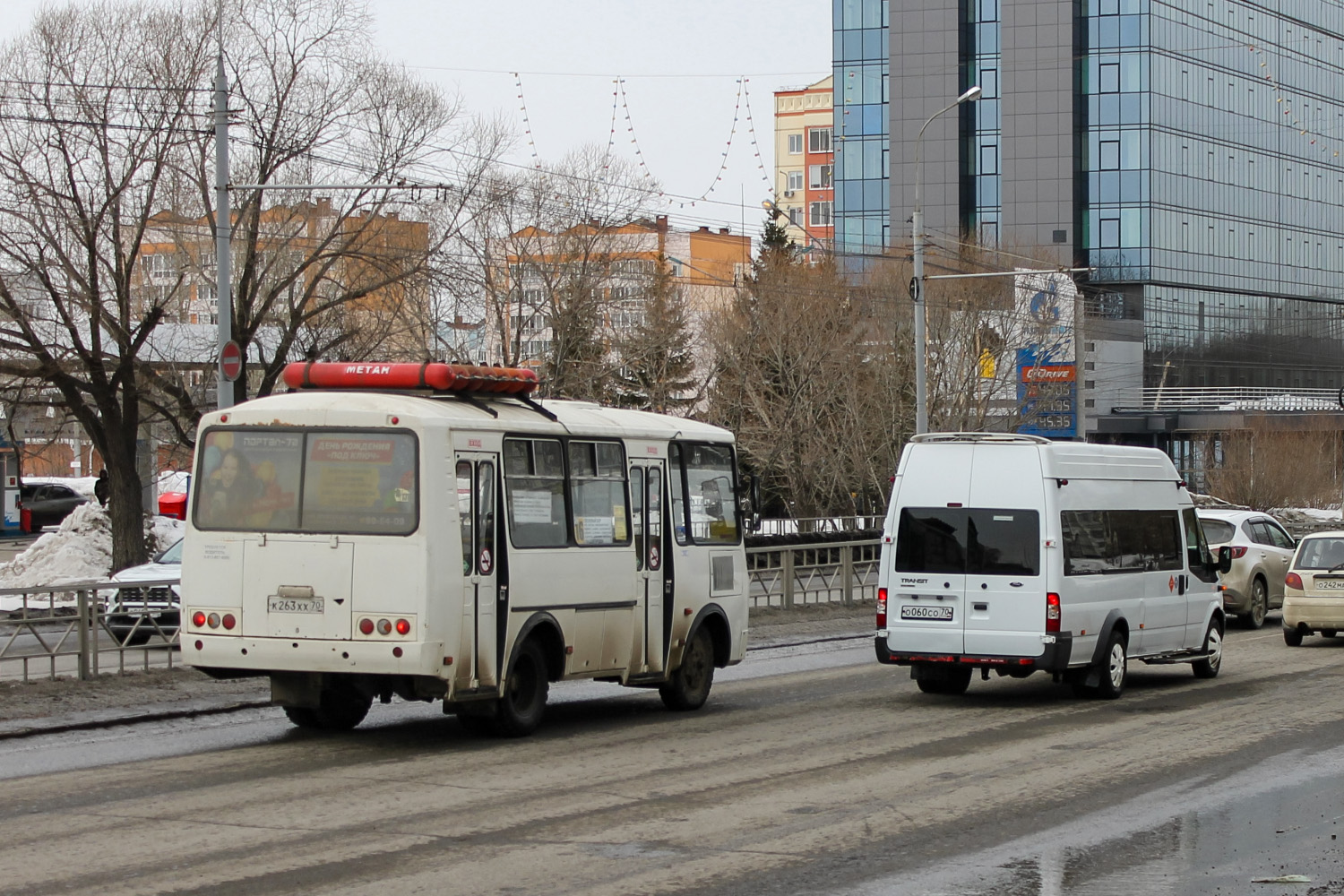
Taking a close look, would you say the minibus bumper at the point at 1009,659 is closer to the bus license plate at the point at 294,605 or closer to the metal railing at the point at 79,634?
the bus license plate at the point at 294,605

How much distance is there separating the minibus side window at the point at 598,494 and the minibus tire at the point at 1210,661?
7372 millimetres

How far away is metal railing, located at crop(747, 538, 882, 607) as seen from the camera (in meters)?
28.2

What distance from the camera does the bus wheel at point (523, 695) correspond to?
42.7 ft

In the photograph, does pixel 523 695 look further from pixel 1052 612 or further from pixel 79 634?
pixel 79 634

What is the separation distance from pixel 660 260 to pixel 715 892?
47.2 m

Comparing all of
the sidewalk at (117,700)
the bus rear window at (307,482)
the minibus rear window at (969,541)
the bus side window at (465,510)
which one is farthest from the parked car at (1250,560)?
the bus rear window at (307,482)

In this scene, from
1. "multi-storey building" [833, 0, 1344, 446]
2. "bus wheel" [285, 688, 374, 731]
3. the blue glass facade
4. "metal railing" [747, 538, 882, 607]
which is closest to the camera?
"bus wheel" [285, 688, 374, 731]

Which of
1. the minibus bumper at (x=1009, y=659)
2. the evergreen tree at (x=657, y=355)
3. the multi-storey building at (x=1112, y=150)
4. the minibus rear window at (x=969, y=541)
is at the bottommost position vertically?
the minibus bumper at (x=1009, y=659)

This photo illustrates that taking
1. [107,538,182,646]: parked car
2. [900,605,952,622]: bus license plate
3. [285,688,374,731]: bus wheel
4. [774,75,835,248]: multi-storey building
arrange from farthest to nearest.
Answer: [774,75,835,248]: multi-storey building → [107,538,182,646]: parked car → [900,605,952,622]: bus license plate → [285,688,374,731]: bus wheel

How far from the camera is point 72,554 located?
33406 millimetres

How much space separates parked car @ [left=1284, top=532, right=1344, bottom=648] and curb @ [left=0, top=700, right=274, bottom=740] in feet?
44.4

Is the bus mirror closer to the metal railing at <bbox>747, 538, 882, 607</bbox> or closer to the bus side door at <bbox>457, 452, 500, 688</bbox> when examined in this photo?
the bus side door at <bbox>457, 452, 500, 688</bbox>

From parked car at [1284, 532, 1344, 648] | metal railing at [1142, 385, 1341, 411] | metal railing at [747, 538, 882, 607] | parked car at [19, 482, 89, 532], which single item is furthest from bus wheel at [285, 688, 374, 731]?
metal railing at [1142, 385, 1341, 411]

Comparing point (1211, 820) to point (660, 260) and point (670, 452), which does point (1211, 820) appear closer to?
point (670, 452)
